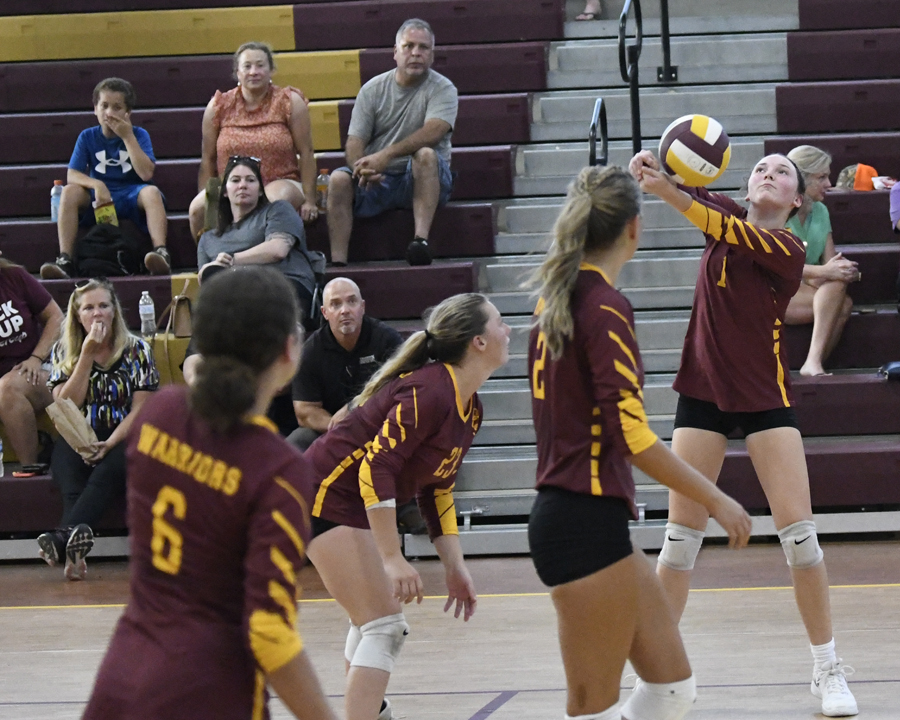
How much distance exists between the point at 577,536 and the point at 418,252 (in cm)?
467

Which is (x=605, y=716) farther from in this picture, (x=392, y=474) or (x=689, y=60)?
(x=689, y=60)

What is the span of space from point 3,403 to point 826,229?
429 centimetres

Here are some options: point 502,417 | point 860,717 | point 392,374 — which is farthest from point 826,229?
point 392,374

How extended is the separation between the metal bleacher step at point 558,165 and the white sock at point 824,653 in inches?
175

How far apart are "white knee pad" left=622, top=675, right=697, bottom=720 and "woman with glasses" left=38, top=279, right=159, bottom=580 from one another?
408 centimetres

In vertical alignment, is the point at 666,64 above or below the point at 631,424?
above

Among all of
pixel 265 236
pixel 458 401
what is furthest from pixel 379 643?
pixel 265 236

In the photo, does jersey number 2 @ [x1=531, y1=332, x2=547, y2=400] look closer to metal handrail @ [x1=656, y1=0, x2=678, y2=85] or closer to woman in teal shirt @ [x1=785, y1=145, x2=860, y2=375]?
woman in teal shirt @ [x1=785, y1=145, x2=860, y2=375]

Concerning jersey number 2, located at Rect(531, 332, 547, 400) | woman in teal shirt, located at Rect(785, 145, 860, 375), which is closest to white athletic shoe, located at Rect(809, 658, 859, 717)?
jersey number 2, located at Rect(531, 332, 547, 400)

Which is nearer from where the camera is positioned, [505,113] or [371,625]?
[371,625]

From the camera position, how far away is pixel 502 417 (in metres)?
6.82

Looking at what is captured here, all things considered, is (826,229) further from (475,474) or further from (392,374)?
(392,374)

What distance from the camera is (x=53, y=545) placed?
605 cm

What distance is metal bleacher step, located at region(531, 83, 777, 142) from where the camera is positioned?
7.94 meters
